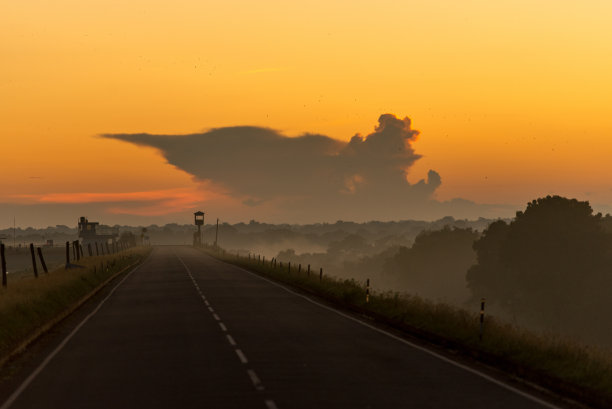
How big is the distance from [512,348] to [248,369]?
246 inches

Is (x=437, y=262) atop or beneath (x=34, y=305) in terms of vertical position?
atop

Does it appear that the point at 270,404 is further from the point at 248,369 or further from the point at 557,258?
the point at 557,258

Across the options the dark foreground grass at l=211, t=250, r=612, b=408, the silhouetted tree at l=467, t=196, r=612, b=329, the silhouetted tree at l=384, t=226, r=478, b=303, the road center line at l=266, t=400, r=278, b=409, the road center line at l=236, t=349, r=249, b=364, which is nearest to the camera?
the road center line at l=266, t=400, r=278, b=409

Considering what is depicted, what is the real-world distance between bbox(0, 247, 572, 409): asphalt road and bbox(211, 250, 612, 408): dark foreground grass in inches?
35.6

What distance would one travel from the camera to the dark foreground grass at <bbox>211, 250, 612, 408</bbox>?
13.3 metres

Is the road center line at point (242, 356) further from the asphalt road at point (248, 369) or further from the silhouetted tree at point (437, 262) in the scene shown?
the silhouetted tree at point (437, 262)

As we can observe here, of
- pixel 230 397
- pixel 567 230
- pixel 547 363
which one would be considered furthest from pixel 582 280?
pixel 230 397

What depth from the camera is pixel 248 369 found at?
14.9 metres

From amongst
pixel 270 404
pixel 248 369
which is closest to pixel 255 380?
pixel 248 369

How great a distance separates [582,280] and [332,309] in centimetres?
5062

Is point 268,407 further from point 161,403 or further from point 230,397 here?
point 161,403

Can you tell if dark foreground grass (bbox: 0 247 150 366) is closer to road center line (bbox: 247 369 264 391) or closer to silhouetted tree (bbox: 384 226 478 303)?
road center line (bbox: 247 369 264 391)

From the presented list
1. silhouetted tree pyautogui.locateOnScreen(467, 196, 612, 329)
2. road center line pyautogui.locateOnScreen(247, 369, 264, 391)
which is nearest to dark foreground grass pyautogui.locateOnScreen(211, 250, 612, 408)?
road center line pyautogui.locateOnScreen(247, 369, 264, 391)

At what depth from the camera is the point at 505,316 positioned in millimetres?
84188
